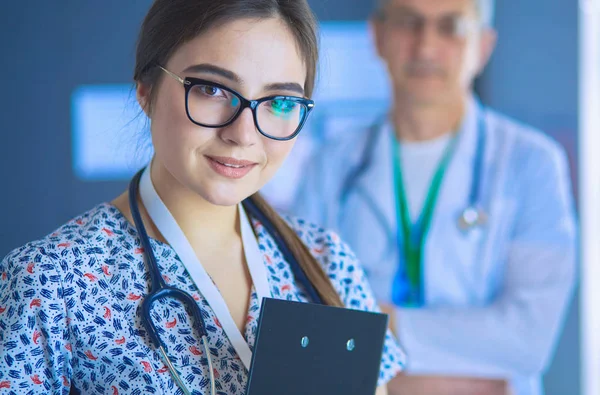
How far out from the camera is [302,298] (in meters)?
1.32

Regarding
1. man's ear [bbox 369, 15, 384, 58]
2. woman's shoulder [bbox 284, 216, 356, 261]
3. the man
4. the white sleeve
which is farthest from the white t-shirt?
woman's shoulder [bbox 284, 216, 356, 261]

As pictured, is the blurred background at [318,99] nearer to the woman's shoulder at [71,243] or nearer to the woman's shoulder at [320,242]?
the woman's shoulder at [320,242]

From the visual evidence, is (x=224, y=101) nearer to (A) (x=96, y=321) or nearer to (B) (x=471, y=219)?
(A) (x=96, y=321)

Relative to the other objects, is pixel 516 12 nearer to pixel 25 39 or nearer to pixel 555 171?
pixel 555 171

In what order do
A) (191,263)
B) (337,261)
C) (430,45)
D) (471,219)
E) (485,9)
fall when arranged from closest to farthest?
(191,263) < (337,261) < (471,219) < (430,45) < (485,9)

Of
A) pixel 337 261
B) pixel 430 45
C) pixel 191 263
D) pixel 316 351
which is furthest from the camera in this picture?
pixel 430 45

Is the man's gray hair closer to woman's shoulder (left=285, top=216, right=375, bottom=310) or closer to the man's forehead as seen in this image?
the man's forehead

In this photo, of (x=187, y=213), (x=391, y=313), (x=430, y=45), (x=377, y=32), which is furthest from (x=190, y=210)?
(x=377, y=32)

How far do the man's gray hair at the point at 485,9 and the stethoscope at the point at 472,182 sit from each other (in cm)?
37

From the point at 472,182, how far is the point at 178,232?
72.7 inches

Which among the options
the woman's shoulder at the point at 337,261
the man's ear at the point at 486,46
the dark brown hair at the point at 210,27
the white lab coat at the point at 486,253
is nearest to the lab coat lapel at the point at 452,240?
the white lab coat at the point at 486,253

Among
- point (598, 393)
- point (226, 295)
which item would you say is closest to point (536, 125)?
point (598, 393)

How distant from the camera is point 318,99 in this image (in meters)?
3.23

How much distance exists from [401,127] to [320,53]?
5.68ft
